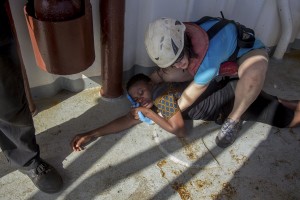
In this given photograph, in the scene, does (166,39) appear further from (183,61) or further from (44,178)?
(44,178)

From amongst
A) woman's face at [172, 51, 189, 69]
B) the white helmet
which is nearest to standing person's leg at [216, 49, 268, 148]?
woman's face at [172, 51, 189, 69]

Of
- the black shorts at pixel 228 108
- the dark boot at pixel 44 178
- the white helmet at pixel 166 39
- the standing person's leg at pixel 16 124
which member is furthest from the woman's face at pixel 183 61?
the dark boot at pixel 44 178

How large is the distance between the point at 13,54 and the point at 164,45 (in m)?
0.95

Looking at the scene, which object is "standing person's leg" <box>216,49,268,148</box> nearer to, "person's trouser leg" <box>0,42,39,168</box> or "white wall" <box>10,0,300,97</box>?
"white wall" <box>10,0,300,97</box>

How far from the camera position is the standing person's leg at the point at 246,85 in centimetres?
244

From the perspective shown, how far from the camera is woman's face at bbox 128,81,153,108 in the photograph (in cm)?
257

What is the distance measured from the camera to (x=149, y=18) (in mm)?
2740

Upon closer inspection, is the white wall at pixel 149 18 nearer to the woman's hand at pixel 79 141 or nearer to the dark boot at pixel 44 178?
the woman's hand at pixel 79 141

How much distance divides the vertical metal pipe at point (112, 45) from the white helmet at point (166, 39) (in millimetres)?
327

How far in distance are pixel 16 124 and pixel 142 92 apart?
40.4 inches

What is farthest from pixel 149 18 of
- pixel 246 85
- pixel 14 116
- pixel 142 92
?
pixel 14 116

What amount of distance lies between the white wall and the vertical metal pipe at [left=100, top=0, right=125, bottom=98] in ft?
0.60

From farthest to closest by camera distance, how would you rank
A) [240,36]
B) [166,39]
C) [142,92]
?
[142,92]
[240,36]
[166,39]

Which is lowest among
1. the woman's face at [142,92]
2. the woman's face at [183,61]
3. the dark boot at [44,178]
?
the dark boot at [44,178]
